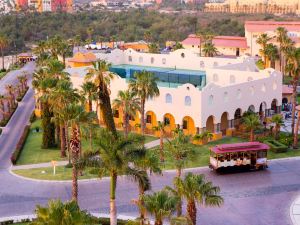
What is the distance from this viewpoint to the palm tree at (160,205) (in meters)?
26.4

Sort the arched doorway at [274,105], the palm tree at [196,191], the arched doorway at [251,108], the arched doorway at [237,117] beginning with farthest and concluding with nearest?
1. the arched doorway at [274,105]
2. the arched doorway at [251,108]
3. the arched doorway at [237,117]
4. the palm tree at [196,191]

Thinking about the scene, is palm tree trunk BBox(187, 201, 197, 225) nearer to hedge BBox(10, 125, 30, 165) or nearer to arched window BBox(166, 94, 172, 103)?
hedge BBox(10, 125, 30, 165)

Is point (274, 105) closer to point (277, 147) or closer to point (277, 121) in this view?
point (277, 121)

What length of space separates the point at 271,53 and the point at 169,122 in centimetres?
3841

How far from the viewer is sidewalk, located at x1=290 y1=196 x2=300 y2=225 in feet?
119

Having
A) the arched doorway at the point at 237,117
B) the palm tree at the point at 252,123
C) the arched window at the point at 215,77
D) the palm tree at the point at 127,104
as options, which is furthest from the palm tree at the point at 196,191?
the arched window at the point at 215,77

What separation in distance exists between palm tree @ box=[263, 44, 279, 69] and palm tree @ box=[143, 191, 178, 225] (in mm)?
68623

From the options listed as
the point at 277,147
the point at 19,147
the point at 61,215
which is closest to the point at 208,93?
the point at 277,147

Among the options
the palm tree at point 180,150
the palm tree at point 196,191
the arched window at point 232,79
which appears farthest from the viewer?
the arched window at point 232,79

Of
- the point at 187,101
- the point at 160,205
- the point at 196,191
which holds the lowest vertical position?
the point at 160,205

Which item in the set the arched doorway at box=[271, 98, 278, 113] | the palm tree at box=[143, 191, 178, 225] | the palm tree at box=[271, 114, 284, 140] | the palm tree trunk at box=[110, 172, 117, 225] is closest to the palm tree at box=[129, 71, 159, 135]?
the palm tree at box=[271, 114, 284, 140]

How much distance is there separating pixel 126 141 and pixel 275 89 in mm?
40018

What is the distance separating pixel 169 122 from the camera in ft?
196

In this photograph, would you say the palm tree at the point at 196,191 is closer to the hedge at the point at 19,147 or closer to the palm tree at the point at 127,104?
the palm tree at the point at 127,104
